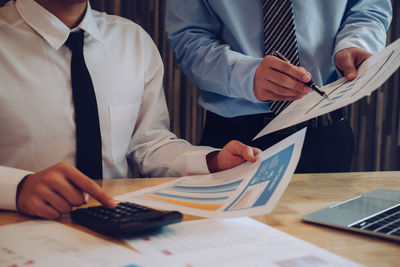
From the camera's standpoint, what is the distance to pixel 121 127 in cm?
124

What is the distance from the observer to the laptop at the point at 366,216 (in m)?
0.64

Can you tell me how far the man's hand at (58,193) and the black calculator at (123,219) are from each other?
0.07 feet

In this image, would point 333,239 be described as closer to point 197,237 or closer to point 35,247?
point 197,237

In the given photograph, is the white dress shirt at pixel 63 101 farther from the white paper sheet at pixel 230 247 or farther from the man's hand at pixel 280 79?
the white paper sheet at pixel 230 247

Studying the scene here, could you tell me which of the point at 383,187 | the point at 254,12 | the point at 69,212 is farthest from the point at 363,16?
the point at 69,212

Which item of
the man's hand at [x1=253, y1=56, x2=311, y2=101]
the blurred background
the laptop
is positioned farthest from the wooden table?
the blurred background

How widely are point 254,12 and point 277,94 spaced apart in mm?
432

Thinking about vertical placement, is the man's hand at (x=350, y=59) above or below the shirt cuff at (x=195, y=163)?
above

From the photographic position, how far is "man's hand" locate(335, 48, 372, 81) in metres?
1.12

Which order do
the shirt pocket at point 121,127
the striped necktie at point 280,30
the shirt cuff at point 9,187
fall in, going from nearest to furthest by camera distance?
1. the shirt cuff at point 9,187
2. the shirt pocket at point 121,127
3. the striped necktie at point 280,30

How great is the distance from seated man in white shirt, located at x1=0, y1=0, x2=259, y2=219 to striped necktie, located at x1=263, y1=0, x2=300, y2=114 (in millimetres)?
372

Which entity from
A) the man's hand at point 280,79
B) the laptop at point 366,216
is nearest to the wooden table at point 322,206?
the laptop at point 366,216

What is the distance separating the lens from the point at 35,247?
1.78 feet

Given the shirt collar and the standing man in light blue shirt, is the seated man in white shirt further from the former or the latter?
the standing man in light blue shirt
